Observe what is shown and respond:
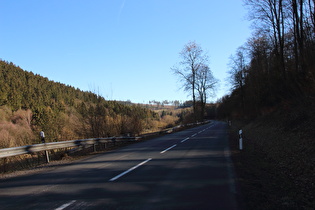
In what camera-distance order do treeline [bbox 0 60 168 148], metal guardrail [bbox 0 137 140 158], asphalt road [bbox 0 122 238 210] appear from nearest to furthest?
asphalt road [bbox 0 122 238 210]
metal guardrail [bbox 0 137 140 158]
treeline [bbox 0 60 168 148]

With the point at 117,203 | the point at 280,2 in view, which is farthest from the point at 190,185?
the point at 280,2

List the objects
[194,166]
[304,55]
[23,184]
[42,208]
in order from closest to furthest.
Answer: [42,208], [23,184], [194,166], [304,55]

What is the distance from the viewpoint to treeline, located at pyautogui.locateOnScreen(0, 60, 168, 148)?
66.9 feet

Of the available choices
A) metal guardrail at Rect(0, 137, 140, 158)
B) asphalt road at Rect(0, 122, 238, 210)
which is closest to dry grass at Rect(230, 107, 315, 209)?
asphalt road at Rect(0, 122, 238, 210)

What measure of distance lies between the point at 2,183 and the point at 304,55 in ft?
66.5

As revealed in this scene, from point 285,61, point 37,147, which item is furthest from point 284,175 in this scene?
point 285,61

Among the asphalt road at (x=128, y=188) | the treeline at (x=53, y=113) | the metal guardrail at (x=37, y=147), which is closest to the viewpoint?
the asphalt road at (x=128, y=188)

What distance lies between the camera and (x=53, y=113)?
55562mm

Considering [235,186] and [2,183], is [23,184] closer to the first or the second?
[2,183]

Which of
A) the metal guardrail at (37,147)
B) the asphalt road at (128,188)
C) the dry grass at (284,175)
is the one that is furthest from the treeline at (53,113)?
the dry grass at (284,175)

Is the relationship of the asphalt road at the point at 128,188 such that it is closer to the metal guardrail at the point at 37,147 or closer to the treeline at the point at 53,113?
the metal guardrail at the point at 37,147

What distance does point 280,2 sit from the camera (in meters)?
22.3

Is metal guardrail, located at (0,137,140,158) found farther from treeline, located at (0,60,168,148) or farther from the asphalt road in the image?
treeline, located at (0,60,168,148)

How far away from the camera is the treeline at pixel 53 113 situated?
20406 mm
